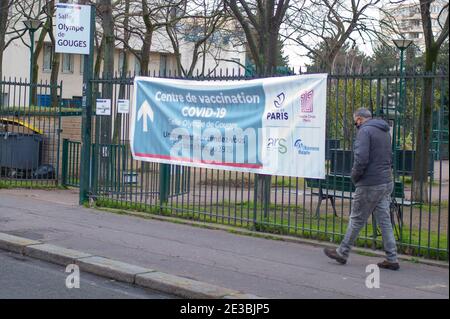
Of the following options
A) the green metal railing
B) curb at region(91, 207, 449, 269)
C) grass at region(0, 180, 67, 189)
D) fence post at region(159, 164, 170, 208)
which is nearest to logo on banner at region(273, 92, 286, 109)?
curb at region(91, 207, 449, 269)

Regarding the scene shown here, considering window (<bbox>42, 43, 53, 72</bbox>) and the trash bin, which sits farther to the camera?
window (<bbox>42, 43, 53, 72</bbox>)

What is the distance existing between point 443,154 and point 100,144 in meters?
6.63

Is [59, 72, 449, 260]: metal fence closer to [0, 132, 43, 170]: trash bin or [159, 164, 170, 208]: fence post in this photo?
[159, 164, 170, 208]: fence post

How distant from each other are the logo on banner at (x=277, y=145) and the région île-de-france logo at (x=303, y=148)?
0.22m

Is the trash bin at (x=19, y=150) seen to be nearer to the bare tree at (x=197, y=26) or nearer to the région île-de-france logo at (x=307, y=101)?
the bare tree at (x=197, y=26)

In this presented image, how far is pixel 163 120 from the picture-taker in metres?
12.5

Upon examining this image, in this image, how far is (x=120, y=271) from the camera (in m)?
8.54

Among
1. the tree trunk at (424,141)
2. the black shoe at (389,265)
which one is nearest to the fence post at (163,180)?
the tree trunk at (424,141)

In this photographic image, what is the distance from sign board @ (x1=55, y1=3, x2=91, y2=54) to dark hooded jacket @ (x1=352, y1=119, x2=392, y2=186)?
6795 millimetres

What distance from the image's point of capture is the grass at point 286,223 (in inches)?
383

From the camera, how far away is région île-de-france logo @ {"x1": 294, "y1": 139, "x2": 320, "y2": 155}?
34.0 ft

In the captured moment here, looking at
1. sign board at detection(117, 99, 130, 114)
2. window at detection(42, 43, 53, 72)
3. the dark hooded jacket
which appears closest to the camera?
the dark hooded jacket

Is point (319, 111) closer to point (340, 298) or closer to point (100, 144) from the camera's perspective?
point (340, 298)
